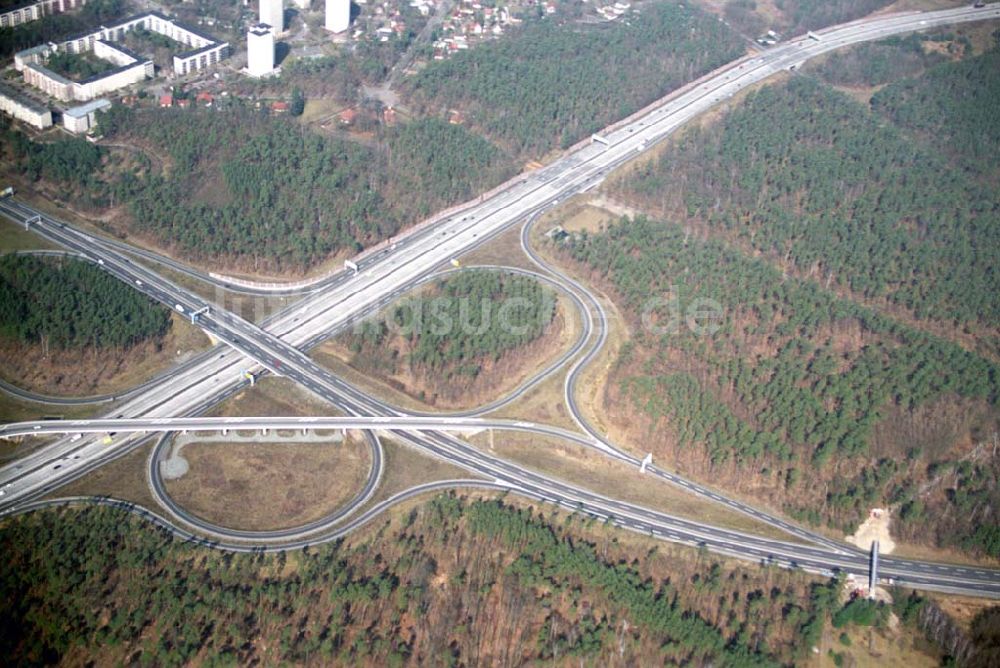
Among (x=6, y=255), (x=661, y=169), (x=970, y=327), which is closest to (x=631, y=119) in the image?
(x=661, y=169)

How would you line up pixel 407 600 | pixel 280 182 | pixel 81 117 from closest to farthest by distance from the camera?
pixel 407 600 < pixel 280 182 < pixel 81 117

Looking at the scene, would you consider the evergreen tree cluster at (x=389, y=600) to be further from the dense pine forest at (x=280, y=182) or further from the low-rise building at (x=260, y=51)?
the low-rise building at (x=260, y=51)

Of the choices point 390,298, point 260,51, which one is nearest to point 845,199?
point 390,298

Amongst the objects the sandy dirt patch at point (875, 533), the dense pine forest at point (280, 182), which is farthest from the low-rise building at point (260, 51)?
the sandy dirt patch at point (875, 533)

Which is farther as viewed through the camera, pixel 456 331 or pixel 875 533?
pixel 456 331

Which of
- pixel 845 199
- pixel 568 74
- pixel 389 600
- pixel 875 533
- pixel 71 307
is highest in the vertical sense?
pixel 568 74

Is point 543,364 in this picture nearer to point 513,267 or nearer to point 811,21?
point 513,267

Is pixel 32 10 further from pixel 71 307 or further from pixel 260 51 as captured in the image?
pixel 71 307
